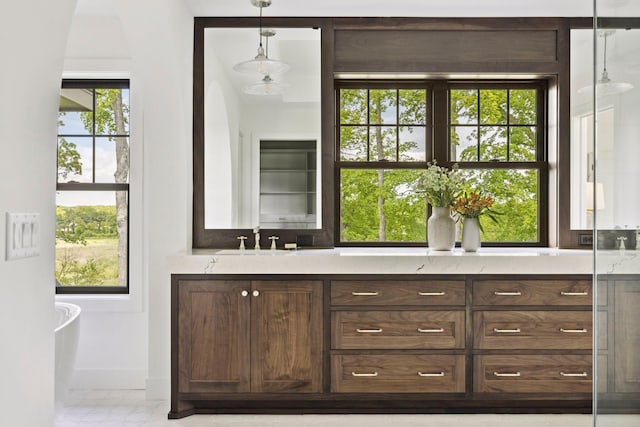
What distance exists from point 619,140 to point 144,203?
3.22 meters

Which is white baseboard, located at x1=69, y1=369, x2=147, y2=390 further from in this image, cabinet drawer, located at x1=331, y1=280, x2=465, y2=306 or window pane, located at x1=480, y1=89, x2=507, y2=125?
window pane, located at x1=480, y1=89, x2=507, y2=125

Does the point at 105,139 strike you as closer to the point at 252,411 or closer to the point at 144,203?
the point at 144,203

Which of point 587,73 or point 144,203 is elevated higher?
point 587,73

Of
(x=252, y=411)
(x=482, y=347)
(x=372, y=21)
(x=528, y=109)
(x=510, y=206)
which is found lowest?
(x=252, y=411)

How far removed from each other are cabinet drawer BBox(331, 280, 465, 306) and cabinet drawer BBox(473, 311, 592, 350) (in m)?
0.29

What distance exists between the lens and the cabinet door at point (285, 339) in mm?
3377

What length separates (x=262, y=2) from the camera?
3.69 meters

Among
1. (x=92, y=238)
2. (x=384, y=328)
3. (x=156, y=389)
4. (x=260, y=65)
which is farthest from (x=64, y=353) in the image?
(x=260, y=65)

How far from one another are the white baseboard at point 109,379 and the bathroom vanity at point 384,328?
77 cm

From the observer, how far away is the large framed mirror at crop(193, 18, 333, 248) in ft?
13.0

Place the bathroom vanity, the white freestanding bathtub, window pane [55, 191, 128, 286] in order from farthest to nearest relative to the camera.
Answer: window pane [55, 191, 128, 286]
the bathroom vanity
the white freestanding bathtub

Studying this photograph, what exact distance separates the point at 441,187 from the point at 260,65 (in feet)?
4.64

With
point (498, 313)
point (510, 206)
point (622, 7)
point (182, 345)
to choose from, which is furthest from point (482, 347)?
point (622, 7)

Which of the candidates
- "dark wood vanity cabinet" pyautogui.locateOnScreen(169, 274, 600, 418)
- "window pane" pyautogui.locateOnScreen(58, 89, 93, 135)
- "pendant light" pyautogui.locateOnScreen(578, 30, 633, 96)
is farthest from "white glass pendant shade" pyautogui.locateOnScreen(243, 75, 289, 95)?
"pendant light" pyautogui.locateOnScreen(578, 30, 633, 96)
